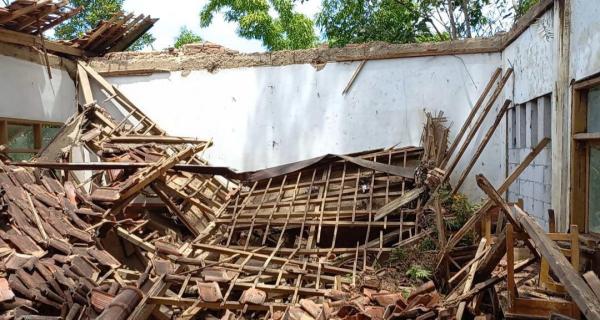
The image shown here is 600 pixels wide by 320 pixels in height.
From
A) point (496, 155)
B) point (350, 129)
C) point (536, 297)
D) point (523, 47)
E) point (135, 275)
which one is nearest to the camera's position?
point (536, 297)

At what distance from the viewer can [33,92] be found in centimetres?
916

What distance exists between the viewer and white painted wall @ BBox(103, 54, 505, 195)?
362 inches

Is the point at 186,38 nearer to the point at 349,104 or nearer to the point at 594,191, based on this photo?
the point at 349,104

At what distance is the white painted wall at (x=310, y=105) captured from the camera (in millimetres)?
9203

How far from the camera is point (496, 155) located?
9016 mm

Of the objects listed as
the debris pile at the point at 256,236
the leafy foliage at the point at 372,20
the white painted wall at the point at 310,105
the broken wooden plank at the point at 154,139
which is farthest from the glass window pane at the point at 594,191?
the leafy foliage at the point at 372,20

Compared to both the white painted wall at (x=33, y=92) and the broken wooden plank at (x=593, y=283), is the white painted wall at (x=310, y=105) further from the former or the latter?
the broken wooden plank at (x=593, y=283)

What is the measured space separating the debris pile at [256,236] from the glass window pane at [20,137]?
2.77 ft

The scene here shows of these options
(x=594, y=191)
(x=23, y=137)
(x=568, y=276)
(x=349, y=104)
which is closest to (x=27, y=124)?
(x=23, y=137)

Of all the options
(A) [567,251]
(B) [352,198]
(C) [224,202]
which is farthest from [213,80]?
(A) [567,251]

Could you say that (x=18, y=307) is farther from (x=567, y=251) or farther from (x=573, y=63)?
(x=573, y=63)

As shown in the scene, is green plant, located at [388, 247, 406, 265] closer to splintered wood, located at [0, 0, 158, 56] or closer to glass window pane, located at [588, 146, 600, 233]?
glass window pane, located at [588, 146, 600, 233]

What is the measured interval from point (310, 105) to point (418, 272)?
463 centimetres

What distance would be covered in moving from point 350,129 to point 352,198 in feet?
6.61
